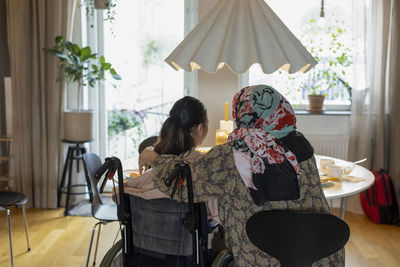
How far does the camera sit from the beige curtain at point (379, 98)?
13.3 feet

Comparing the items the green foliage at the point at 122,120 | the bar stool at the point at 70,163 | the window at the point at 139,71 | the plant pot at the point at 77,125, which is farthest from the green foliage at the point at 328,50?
the bar stool at the point at 70,163

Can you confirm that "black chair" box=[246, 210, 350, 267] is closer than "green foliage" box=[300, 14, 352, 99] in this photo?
Yes

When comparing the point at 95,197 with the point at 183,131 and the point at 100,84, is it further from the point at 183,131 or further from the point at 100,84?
the point at 100,84

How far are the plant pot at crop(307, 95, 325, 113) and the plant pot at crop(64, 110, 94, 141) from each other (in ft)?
6.47

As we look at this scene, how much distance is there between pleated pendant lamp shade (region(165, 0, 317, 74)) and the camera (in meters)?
2.14

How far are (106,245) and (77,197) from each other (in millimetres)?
1120

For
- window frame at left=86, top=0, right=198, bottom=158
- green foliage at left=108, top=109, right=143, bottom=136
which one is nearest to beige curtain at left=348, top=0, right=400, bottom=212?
window frame at left=86, top=0, right=198, bottom=158

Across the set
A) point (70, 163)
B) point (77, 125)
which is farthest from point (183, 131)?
point (70, 163)

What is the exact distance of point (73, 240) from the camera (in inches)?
140

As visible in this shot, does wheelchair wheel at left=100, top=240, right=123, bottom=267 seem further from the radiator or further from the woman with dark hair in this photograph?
the radiator

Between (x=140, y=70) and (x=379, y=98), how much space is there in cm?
220

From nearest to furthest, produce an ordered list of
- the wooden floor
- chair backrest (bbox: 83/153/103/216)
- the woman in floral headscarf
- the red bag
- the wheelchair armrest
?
the woman in floral headscarf → the wheelchair armrest → chair backrest (bbox: 83/153/103/216) → the wooden floor → the red bag

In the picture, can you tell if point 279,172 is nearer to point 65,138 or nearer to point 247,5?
point 247,5

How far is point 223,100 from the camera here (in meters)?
4.43
